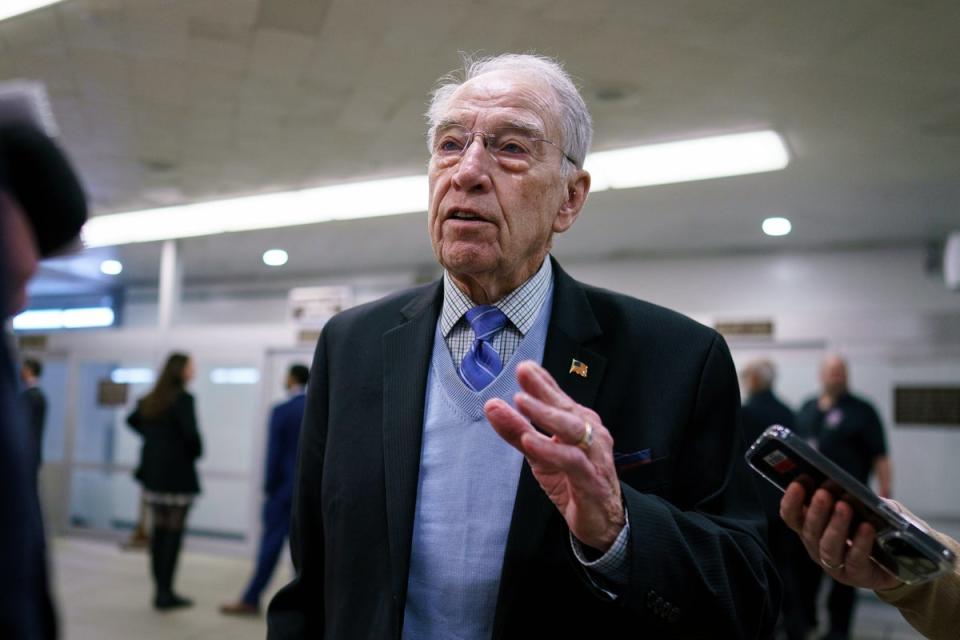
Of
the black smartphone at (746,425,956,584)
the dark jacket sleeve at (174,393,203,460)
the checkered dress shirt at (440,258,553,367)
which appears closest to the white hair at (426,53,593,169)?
the checkered dress shirt at (440,258,553,367)

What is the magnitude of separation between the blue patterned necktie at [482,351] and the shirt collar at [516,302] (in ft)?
0.06

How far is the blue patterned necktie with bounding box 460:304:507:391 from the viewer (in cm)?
152

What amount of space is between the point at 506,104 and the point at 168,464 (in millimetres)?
5686

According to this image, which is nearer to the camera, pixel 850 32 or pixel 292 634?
pixel 292 634

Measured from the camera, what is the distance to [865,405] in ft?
18.8

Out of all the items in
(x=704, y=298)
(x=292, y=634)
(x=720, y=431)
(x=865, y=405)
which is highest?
(x=704, y=298)

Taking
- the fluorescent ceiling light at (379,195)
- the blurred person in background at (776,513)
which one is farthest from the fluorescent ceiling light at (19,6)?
the blurred person in background at (776,513)

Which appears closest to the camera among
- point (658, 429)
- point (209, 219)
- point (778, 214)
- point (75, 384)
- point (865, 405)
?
point (658, 429)

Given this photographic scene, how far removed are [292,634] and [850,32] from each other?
3.74m

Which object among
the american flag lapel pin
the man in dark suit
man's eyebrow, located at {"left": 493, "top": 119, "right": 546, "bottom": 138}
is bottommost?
the man in dark suit

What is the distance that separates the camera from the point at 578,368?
59.0 inches

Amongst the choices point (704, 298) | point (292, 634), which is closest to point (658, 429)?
point (292, 634)

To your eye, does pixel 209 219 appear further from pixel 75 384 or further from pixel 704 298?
pixel 704 298

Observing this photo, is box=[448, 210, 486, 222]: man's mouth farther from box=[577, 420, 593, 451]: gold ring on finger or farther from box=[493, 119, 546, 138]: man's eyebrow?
box=[577, 420, 593, 451]: gold ring on finger
